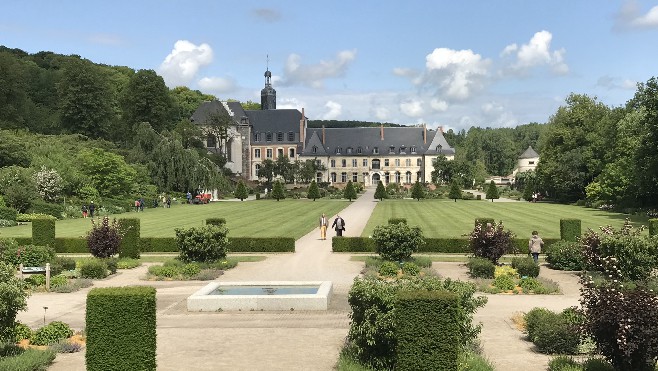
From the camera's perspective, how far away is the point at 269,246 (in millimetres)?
28578

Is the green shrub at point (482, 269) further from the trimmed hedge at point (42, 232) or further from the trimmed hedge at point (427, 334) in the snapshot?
the trimmed hedge at point (42, 232)

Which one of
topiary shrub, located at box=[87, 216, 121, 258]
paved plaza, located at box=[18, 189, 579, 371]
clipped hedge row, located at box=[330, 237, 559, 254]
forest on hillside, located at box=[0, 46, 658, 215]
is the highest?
forest on hillside, located at box=[0, 46, 658, 215]

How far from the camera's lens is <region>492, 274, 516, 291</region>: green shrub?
772 inches

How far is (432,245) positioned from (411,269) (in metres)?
6.08

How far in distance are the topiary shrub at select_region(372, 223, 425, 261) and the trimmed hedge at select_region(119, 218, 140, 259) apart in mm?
10460

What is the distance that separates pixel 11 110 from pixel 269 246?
59.8 m

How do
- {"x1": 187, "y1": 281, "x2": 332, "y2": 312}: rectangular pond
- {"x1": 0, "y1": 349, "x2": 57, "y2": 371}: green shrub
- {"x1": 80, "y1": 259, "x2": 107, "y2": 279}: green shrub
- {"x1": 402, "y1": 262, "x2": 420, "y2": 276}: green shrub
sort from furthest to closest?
1. {"x1": 80, "y1": 259, "x2": 107, "y2": 279}: green shrub
2. {"x1": 402, "y1": 262, "x2": 420, "y2": 276}: green shrub
3. {"x1": 187, "y1": 281, "x2": 332, "y2": 312}: rectangular pond
4. {"x1": 0, "y1": 349, "x2": 57, "y2": 371}: green shrub

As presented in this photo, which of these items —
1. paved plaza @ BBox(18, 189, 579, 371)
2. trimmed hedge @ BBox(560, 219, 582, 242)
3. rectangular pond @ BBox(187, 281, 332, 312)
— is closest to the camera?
paved plaza @ BBox(18, 189, 579, 371)

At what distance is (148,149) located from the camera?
64.8 metres

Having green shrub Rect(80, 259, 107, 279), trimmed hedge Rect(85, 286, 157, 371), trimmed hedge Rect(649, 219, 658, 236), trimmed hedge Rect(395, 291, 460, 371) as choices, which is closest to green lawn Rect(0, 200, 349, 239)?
green shrub Rect(80, 259, 107, 279)

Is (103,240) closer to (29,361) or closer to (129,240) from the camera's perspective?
(129,240)

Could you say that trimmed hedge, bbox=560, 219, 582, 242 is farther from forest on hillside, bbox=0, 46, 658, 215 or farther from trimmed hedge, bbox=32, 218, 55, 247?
trimmed hedge, bbox=32, 218, 55, 247

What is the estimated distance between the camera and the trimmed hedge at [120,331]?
9883mm

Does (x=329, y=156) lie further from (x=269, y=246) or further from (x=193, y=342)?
(x=193, y=342)
